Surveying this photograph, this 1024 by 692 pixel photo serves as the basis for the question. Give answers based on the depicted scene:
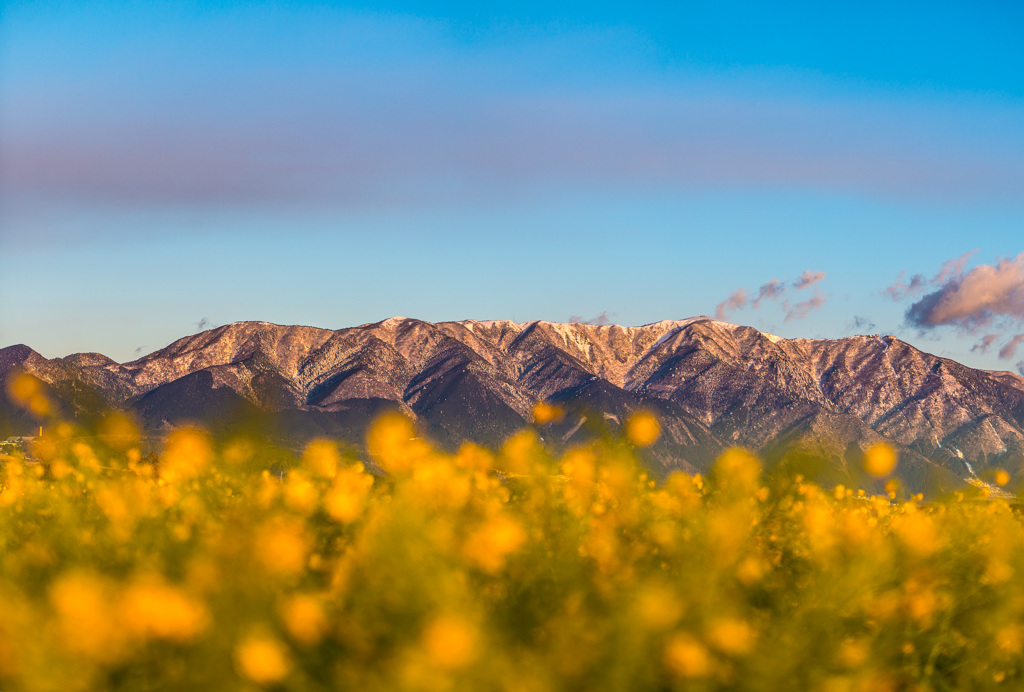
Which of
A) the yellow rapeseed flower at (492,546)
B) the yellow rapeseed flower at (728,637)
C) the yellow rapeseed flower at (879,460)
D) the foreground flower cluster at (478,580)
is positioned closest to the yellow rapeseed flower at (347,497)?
the foreground flower cluster at (478,580)

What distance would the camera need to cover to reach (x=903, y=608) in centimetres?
548

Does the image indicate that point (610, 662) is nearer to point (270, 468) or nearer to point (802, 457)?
point (802, 457)

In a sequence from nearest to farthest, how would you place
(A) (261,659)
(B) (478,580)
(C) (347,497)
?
1. (A) (261,659)
2. (B) (478,580)
3. (C) (347,497)

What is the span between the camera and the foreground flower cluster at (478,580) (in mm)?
4230

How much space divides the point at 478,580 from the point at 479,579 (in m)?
0.01

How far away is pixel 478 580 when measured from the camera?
5168 millimetres

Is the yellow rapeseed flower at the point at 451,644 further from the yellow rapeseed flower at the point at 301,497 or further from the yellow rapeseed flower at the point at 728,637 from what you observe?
the yellow rapeseed flower at the point at 301,497

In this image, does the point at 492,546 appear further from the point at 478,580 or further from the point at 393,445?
the point at 393,445

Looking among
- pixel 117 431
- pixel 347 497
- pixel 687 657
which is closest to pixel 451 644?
pixel 687 657

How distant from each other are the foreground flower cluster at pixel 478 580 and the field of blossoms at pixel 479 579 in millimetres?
16

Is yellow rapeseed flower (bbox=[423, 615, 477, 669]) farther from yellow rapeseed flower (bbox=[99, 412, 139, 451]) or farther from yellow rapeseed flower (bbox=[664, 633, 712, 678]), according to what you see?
yellow rapeseed flower (bbox=[99, 412, 139, 451])

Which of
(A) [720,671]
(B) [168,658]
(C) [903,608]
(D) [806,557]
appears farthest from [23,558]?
(C) [903,608]

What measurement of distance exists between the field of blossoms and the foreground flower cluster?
0.02 metres

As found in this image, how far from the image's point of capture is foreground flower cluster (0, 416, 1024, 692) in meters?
4.23
